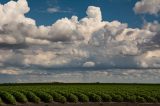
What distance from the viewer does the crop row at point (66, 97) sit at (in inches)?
1945

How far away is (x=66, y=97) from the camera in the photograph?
177 feet

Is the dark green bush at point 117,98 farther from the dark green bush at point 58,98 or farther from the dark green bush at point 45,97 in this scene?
the dark green bush at point 45,97

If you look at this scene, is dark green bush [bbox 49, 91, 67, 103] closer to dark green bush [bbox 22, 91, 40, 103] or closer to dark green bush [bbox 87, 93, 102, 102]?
dark green bush [bbox 22, 91, 40, 103]

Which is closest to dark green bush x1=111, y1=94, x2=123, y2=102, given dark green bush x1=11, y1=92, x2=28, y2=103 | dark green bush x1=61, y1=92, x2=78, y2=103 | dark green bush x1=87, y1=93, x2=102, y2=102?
dark green bush x1=87, y1=93, x2=102, y2=102

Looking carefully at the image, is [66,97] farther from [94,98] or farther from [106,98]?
[106,98]

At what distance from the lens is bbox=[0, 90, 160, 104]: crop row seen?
1945 inches

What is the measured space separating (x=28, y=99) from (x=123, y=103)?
12147mm

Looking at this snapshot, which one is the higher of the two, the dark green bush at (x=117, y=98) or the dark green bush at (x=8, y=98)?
the dark green bush at (x=117, y=98)

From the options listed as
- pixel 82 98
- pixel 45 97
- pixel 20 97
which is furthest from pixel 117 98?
pixel 20 97

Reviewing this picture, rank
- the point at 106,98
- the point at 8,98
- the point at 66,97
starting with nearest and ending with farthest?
1. the point at 8,98
2. the point at 66,97
3. the point at 106,98

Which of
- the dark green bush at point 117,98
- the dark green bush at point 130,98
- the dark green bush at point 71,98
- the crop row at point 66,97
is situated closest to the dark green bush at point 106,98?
the crop row at point 66,97

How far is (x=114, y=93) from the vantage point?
58938 millimetres

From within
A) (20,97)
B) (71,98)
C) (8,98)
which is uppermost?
(71,98)

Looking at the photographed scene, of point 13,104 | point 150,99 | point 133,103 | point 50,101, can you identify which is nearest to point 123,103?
point 133,103
